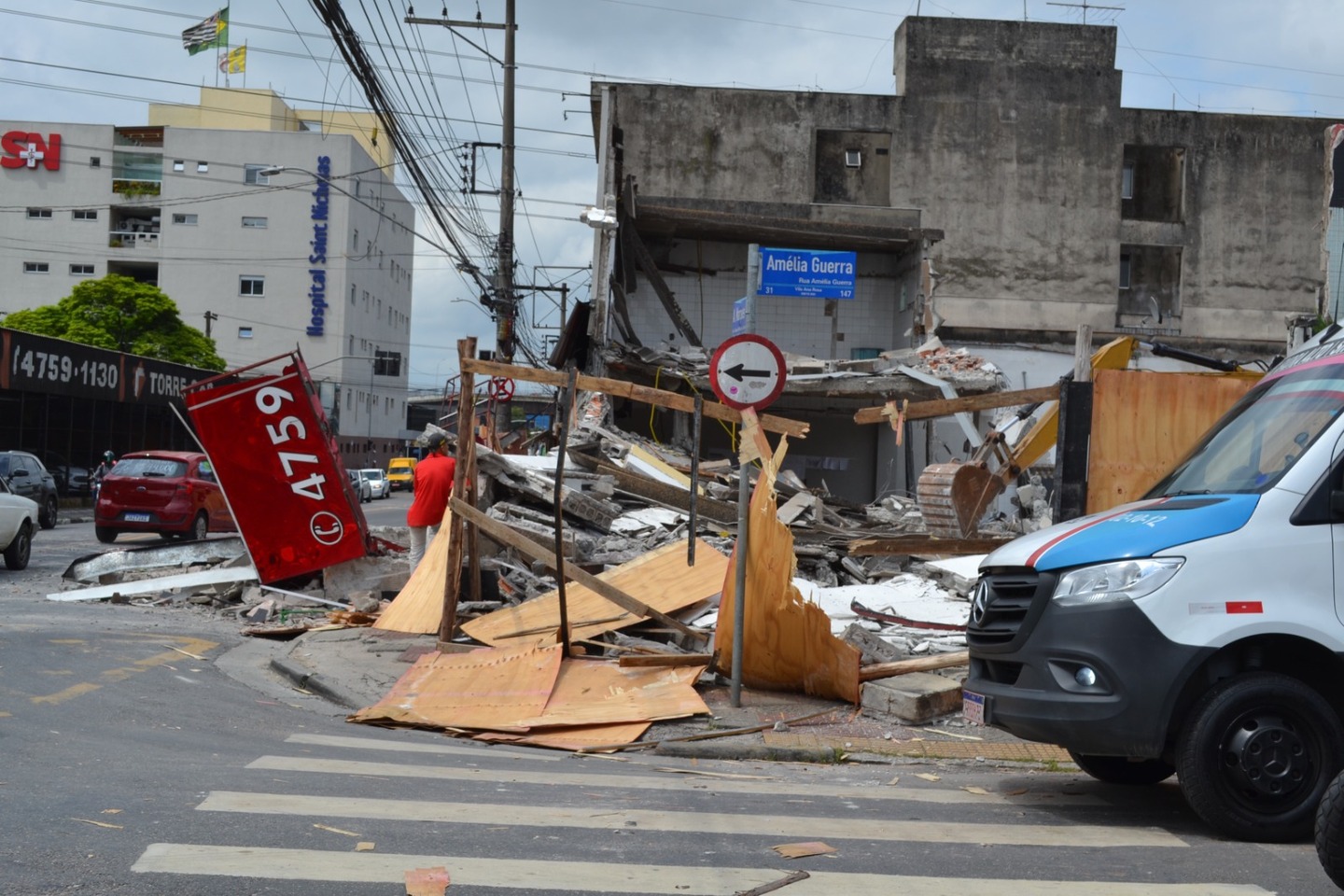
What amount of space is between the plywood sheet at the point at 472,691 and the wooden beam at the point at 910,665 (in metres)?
2.39

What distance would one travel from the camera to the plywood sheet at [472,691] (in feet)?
28.1

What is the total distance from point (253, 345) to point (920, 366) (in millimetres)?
58215

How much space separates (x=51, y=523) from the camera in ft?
88.4

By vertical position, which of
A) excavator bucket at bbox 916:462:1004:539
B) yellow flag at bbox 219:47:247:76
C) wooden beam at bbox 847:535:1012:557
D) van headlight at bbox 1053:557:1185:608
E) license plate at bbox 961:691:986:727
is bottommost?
license plate at bbox 961:691:986:727

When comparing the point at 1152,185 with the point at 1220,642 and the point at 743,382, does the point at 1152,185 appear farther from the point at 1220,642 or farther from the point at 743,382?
the point at 1220,642

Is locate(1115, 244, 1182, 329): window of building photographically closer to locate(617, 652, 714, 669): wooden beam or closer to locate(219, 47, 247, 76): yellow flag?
locate(617, 652, 714, 669): wooden beam

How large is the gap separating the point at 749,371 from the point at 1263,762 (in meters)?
4.61

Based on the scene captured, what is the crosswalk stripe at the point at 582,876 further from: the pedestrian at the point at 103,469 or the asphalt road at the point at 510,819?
the pedestrian at the point at 103,469

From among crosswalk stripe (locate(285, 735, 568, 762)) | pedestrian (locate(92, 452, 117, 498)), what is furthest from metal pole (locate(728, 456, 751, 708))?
pedestrian (locate(92, 452, 117, 498))

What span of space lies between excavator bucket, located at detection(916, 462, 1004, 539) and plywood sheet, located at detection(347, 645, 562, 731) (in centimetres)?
628

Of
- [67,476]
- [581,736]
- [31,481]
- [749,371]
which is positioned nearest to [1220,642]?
[581,736]

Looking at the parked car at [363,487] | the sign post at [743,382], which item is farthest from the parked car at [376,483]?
the sign post at [743,382]

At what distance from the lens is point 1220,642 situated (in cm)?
569

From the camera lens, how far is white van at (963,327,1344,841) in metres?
5.69
